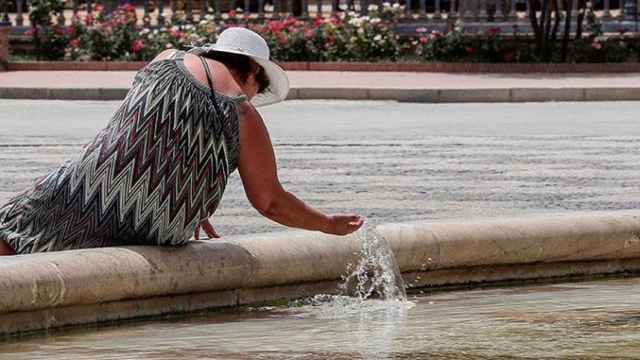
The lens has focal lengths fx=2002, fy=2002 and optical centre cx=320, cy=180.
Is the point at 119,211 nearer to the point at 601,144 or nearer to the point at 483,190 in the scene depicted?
the point at 483,190

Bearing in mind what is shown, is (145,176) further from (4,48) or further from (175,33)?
(175,33)

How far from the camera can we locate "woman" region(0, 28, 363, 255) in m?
7.42

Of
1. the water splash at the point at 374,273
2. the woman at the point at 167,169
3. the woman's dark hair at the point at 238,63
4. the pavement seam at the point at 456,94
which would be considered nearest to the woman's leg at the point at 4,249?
the woman at the point at 167,169

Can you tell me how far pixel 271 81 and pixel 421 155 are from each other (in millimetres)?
7758

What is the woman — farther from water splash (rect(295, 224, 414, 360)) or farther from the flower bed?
the flower bed

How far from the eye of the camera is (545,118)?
2047 centimetres

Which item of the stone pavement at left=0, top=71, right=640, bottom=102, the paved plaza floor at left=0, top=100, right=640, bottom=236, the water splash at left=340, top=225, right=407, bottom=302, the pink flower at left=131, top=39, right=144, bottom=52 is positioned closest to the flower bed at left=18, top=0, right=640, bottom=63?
the pink flower at left=131, top=39, right=144, bottom=52

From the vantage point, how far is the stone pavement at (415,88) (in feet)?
79.3

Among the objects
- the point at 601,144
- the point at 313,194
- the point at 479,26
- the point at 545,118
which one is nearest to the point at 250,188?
the point at 313,194

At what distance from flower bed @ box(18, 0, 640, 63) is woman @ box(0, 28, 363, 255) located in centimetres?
2219

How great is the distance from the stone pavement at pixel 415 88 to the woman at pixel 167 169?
54.7 ft

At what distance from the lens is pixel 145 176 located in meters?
7.41

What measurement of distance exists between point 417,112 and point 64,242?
14.7 metres

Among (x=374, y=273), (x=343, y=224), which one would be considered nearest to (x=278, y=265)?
(x=343, y=224)
